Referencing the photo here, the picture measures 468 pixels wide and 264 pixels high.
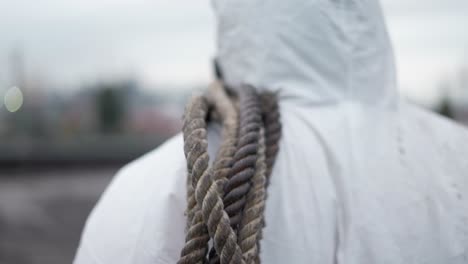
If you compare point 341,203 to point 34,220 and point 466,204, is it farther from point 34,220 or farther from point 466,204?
point 34,220

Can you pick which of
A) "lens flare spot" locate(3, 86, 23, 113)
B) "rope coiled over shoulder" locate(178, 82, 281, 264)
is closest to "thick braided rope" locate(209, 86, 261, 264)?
"rope coiled over shoulder" locate(178, 82, 281, 264)

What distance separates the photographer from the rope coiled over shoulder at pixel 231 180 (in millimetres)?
669

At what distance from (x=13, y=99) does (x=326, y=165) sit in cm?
1017

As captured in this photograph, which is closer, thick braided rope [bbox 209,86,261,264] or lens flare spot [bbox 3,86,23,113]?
thick braided rope [bbox 209,86,261,264]

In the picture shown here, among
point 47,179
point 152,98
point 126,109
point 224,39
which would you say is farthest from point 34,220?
point 152,98

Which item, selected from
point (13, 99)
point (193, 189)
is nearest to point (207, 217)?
point (193, 189)

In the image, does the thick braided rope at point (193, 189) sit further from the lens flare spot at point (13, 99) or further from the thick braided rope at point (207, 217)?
the lens flare spot at point (13, 99)

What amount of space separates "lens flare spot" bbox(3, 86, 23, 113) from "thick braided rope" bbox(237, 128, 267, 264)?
31.6ft

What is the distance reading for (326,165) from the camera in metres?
0.87

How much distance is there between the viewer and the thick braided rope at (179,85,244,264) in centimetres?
65

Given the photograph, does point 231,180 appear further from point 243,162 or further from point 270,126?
point 270,126

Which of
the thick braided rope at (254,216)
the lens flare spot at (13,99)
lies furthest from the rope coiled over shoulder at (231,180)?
the lens flare spot at (13,99)

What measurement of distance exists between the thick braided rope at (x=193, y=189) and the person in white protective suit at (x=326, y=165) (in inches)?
3.9

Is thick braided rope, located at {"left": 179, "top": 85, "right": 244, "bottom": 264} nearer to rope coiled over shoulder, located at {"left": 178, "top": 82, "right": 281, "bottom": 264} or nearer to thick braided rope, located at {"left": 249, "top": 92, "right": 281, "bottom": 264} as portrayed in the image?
rope coiled over shoulder, located at {"left": 178, "top": 82, "right": 281, "bottom": 264}
